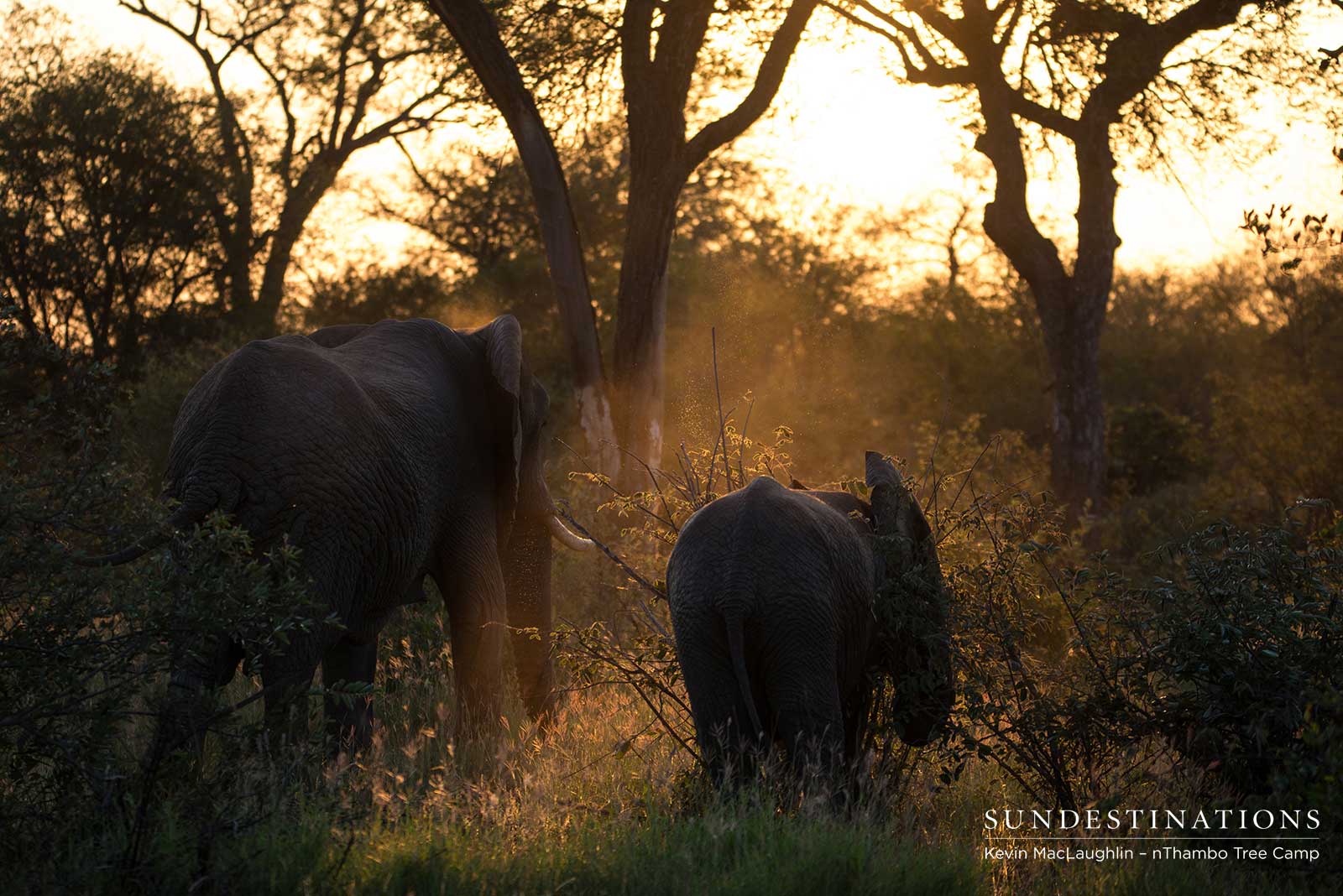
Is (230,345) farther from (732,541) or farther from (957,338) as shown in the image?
(957,338)

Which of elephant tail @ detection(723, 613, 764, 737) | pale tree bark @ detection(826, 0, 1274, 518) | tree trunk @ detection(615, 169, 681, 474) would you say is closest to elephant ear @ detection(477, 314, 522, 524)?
elephant tail @ detection(723, 613, 764, 737)

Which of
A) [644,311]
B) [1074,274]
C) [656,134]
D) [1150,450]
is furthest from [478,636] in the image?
[1150,450]

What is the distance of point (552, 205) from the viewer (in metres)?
13.3

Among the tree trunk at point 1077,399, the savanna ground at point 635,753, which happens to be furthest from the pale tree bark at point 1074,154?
the savanna ground at point 635,753

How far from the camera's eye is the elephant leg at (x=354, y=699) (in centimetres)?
600

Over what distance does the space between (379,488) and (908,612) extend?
2091 mm

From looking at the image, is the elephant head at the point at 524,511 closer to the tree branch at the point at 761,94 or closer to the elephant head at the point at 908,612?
the elephant head at the point at 908,612

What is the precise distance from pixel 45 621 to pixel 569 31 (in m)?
11.2

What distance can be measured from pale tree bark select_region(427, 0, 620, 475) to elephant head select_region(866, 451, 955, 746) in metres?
7.20

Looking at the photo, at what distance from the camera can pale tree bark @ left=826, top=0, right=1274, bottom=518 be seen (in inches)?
579

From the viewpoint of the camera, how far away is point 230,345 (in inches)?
781

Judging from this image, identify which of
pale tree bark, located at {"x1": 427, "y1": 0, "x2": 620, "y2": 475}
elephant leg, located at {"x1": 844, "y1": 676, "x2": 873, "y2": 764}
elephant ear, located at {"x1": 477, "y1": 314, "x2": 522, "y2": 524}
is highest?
pale tree bark, located at {"x1": 427, "y1": 0, "x2": 620, "y2": 475}

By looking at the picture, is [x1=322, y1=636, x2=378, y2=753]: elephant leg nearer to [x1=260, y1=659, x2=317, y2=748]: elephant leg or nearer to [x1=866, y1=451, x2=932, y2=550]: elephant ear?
[x1=260, y1=659, x2=317, y2=748]: elephant leg

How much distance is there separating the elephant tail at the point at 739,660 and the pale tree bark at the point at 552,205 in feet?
26.3
